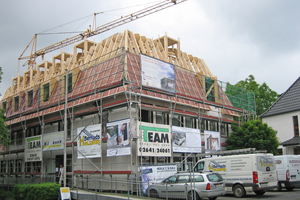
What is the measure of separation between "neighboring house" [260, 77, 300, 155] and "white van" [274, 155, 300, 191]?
411 inches

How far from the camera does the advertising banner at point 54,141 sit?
77.9 ft

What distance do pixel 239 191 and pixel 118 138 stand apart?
25.1ft

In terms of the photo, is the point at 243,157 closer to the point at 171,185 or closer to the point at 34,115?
the point at 171,185

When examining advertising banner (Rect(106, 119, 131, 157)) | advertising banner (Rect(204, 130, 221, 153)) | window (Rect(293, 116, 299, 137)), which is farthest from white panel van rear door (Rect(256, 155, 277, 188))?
window (Rect(293, 116, 299, 137))

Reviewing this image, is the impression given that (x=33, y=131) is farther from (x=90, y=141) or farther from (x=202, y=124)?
(x=202, y=124)

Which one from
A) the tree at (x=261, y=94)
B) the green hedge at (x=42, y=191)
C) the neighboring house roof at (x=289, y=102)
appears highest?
the tree at (x=261, y=94)

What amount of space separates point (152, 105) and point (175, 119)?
2776 millimetres

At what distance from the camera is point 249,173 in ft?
53.5

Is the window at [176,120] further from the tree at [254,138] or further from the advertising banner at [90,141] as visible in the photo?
the advertising banner at [90,141]

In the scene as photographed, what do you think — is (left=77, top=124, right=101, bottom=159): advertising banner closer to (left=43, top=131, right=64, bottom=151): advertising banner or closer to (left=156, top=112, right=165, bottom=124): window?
(left=43, top=131, right=64, bottom=151): advertising banner

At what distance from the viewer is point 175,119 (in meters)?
24.3

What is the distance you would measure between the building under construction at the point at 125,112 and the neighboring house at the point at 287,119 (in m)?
3.87

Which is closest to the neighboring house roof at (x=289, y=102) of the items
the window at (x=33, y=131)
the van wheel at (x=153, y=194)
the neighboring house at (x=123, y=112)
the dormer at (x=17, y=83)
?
the neighboring house at (x=123, y=112)

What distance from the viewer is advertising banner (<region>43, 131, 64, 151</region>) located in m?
23.8
